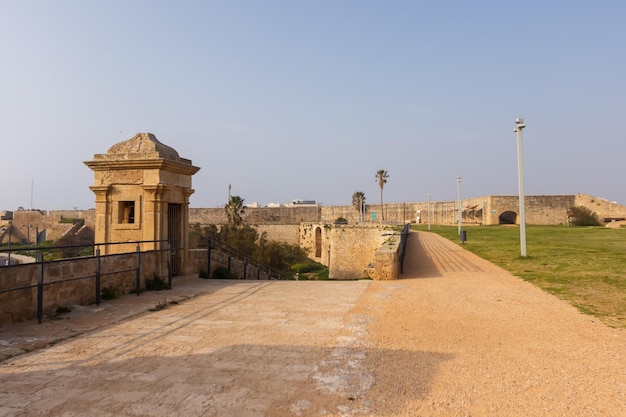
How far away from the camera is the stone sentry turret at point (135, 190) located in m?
8.84

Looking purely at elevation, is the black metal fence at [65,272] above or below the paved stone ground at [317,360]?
above

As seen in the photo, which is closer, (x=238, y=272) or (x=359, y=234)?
(x=238, y=272)

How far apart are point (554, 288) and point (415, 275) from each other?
3.35 m

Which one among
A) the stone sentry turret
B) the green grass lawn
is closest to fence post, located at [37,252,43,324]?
the stone sentry turret

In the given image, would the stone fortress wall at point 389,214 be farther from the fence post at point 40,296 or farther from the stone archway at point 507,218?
the fence post at point 40,296

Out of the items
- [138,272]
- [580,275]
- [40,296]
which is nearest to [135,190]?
[138,272]

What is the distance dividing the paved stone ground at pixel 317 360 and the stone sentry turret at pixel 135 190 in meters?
2.38

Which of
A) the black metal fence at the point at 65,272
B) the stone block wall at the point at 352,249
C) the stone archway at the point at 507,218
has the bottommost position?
the stone block wall at the point at 352,249

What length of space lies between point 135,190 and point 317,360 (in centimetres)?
683

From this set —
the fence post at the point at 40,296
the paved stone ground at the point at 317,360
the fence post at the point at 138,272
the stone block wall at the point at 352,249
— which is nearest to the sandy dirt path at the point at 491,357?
the paved stone ground at the point at 317,360

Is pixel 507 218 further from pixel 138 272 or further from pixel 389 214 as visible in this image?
pixel 138 272

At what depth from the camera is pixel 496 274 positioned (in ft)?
35.6

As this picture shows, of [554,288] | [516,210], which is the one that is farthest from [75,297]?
[516,210]

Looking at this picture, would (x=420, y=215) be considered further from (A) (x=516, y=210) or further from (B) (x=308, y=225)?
(B) (x=308, y=225)
